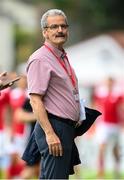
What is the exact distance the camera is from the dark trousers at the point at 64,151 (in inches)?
355

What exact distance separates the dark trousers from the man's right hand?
9cm

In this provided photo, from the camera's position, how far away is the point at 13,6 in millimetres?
71000

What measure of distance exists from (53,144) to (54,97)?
16.3 inches

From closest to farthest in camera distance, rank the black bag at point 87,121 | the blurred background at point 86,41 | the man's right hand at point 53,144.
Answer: the man's right hand at point 53,144 < the black bag at point 87,121 < the blurred background at point 86,41

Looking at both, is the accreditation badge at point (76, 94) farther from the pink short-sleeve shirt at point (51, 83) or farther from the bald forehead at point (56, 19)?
the bald forehead at point (56, 19)

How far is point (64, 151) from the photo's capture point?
9.02 m

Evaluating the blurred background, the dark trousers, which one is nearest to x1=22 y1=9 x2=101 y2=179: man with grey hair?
the dark trousers

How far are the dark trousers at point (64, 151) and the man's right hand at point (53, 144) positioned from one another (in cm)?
9

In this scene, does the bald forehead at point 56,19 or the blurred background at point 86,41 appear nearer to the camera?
the bald forehead at point 56,19

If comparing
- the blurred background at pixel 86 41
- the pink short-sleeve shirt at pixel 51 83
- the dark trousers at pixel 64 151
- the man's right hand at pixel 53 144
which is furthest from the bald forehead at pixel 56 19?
the blurred background at pixel 86 41

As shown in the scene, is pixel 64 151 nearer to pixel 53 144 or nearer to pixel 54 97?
pixel 53 144

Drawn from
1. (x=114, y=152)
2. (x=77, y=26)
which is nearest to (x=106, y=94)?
(x=114, y=152)

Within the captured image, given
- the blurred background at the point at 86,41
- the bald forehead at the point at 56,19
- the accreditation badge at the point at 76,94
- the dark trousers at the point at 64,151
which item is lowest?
the blurred background at the point at 86,41

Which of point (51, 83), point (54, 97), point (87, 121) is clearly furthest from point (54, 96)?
point (87, 121)
